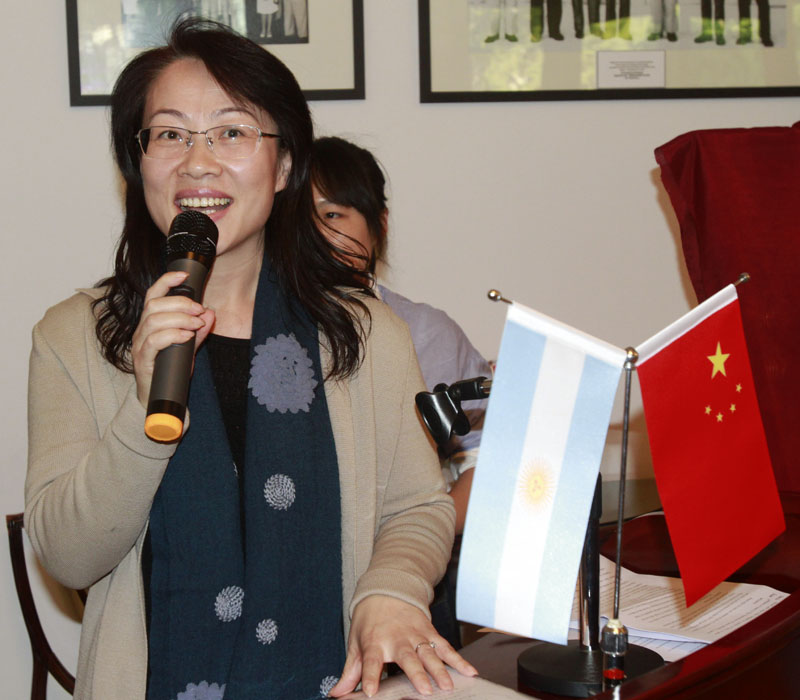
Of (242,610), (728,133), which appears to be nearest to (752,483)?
(242,610)

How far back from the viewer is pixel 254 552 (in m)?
1.47

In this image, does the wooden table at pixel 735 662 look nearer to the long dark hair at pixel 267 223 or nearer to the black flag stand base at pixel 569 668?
the black flag stand base at pixel 569 668

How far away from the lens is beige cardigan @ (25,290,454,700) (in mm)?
1265

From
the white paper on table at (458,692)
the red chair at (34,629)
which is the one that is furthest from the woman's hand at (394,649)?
the red chair at (34,629)

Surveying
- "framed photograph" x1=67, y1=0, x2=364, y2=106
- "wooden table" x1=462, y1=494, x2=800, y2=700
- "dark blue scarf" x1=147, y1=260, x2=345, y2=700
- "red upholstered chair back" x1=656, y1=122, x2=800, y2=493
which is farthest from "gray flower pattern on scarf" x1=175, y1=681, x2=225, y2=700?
"framed photograph" x1=67, y1=0, x2=364, y2=106

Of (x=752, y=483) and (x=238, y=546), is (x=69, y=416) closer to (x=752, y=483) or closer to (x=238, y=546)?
(x=238, y=546)

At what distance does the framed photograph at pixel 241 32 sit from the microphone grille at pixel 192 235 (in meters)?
1.32

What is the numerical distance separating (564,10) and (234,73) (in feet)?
4.61

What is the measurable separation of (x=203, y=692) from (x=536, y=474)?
73cm

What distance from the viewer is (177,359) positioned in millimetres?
1099

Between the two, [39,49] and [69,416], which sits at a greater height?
[39,49]

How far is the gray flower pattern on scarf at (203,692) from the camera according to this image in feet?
4.52

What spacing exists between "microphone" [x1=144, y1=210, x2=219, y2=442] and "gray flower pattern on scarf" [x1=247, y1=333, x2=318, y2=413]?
290mm

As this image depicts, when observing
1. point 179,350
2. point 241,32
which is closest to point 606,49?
point 241,32
